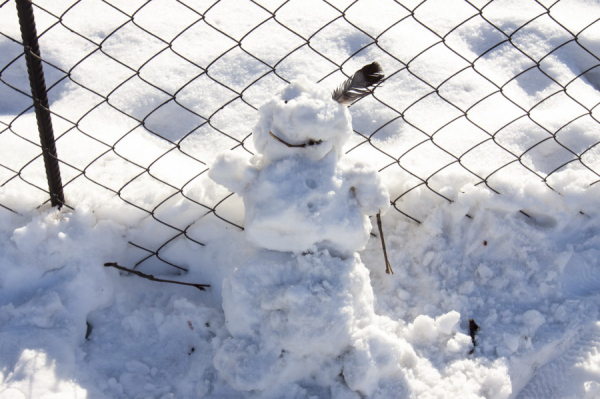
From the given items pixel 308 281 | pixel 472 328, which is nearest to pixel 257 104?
pixel 308 281

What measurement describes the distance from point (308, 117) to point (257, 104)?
829 millimetres

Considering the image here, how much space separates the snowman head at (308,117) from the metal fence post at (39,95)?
64cm

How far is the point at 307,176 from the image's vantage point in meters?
1.39

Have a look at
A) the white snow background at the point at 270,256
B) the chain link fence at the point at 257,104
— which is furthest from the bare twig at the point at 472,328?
the chain link fence at the point at 257,104

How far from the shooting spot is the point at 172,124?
209 centimetres

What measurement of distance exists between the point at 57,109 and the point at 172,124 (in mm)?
441

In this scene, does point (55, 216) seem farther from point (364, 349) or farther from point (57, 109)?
point (364, 349)

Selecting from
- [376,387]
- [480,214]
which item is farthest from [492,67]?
[376,387]

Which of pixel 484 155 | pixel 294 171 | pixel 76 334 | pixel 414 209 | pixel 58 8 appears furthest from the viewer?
pixel 58 8

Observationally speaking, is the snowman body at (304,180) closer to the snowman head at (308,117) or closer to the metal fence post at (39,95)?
the snowman head at (308,117)

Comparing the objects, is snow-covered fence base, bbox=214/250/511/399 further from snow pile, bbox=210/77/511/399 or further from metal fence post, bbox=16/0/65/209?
metal fence post, bbox=16/0/65/209

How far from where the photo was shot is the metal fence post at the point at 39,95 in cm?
142

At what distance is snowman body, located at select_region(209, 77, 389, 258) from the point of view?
1337mm

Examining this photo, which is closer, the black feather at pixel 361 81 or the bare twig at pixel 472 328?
the black feather at pixel 361 81
